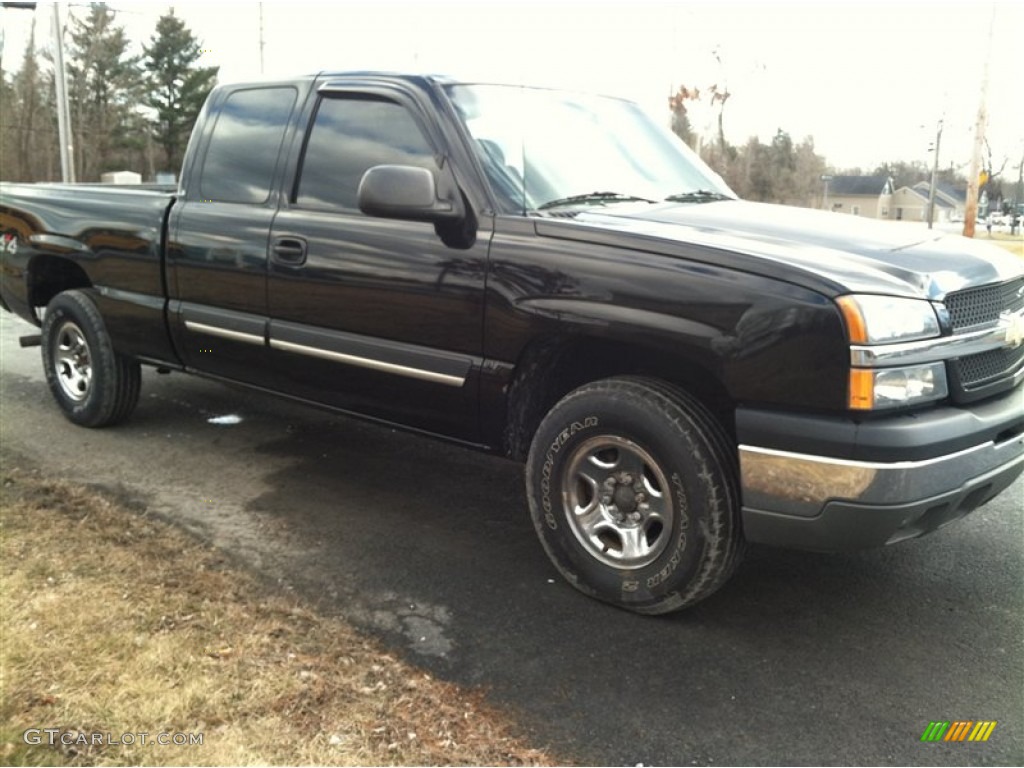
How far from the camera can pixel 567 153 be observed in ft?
12.9

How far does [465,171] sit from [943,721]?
2.62 m

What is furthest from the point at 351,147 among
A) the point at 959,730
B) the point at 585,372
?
the point at 959,730

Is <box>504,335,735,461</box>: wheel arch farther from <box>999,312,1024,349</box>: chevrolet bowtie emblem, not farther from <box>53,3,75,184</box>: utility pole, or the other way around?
<box>53,3,75,184</box>: utility pole

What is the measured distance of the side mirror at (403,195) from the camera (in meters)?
3.45

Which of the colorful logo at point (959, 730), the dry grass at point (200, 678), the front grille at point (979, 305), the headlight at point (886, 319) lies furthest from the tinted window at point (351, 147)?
the colorful logo at point (959, 730)

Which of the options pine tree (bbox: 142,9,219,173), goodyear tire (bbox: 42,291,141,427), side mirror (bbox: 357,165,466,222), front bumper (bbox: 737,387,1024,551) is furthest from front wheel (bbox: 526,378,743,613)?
pine tree (bbox: 142,9,219,173)

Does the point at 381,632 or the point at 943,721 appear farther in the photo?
the point at 381,632

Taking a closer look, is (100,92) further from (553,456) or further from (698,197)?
(553,456)

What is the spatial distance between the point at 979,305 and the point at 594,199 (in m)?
1.54

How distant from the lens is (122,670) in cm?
277

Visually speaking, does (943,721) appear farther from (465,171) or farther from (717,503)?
(465,171)

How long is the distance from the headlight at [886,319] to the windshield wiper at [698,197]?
1424 mm

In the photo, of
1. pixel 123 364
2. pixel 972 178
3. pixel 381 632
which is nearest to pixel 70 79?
pixel 972 178

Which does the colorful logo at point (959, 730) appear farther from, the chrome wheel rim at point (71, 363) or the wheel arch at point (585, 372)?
the chrome wheel rim at point (71, 363)
